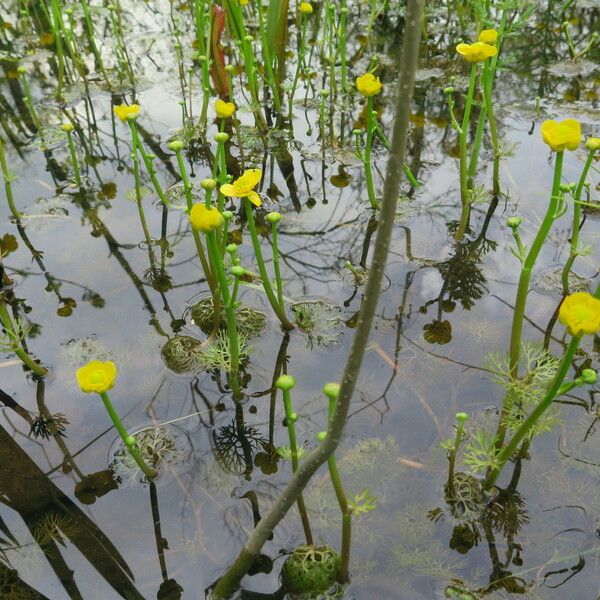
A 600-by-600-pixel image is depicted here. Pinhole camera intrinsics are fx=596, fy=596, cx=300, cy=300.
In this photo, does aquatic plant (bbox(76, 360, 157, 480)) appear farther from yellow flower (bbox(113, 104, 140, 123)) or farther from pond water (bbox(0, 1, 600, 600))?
yellow flower (bbox(113, 104, 140, 123))

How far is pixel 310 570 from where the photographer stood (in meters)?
1.47

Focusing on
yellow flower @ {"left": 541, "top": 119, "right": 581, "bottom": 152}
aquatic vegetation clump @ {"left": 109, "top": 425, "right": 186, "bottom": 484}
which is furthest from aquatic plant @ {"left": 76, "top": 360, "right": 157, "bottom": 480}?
yellow flower @ {"left": 541, "top": 119, "right": 581, "bottom": 152}

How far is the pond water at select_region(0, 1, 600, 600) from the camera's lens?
5.06ft

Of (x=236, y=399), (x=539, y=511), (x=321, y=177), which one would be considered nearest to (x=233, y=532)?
(x=236, y=399)

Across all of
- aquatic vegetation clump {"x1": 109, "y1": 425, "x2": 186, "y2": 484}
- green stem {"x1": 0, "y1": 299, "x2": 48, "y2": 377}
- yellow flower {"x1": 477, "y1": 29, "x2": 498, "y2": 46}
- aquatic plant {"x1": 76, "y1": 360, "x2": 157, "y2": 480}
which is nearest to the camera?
aquatic plant {"x1": 76, "y1": 360, "x2": 157, "y2": 480}

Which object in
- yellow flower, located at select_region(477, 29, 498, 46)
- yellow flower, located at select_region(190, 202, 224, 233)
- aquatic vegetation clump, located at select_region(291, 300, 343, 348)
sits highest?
yellow flower, located at select_region(477, 29, 498, 46)

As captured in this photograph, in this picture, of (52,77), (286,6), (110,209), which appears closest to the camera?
(110,209)

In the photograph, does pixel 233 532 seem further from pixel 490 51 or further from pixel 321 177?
pixel 321 177

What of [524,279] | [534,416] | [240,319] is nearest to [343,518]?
[534,416]

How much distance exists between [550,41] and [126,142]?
296 centimetres

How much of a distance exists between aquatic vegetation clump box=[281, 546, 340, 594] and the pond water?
39mm

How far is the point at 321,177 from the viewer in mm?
3033

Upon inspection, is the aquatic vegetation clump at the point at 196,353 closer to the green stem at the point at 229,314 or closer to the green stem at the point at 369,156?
the green stem at the point at 229,314

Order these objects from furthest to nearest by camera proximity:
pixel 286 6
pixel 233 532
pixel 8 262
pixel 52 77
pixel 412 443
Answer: pixel 52 77 → pixel 286 6 → pixel 8 262 → pixel 412 443 → pixel 233 532
